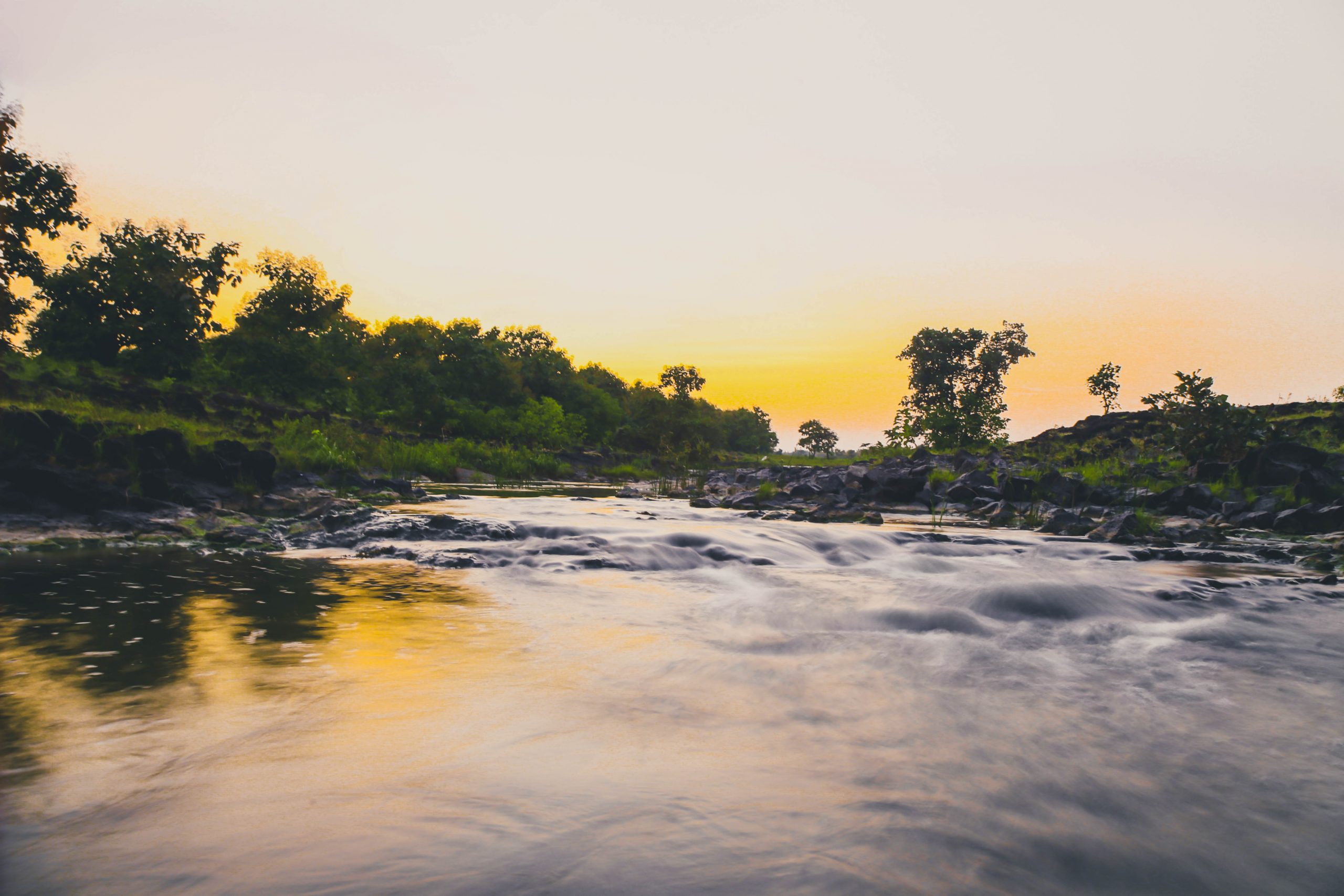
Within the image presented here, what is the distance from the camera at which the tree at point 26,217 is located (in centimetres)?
2108

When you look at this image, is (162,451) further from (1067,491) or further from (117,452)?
(1067,491)

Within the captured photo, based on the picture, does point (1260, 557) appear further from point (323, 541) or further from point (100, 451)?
point (100, 451)

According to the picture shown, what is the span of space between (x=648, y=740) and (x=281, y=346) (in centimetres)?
4550

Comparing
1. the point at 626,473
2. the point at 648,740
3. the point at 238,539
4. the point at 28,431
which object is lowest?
the point at 648,740

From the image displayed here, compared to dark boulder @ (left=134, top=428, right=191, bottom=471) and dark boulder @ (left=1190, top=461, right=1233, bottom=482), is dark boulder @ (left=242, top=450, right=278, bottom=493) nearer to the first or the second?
dark boulder @ (left=134, top=428, right=191, bottom=471)

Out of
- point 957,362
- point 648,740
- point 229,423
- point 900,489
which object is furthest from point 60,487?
point 957,362

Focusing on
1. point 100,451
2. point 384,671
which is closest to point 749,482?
point 100,451

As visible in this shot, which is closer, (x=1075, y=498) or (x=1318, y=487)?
(x=1318, y=487)

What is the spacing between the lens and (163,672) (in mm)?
3473

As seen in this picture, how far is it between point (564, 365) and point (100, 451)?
65911 mm

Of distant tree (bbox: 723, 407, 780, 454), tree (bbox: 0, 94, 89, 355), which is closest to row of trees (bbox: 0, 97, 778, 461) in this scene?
tree (bbox: 0, 94, 89, 355)

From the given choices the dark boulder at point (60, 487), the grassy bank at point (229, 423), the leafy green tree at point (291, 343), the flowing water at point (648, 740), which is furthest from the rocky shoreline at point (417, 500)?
the leafy green tree at point (291, 343)

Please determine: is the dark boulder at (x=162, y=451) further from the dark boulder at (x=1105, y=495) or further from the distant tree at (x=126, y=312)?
the distant tree at (x=126, y=312)

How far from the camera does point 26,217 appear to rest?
2344cm
